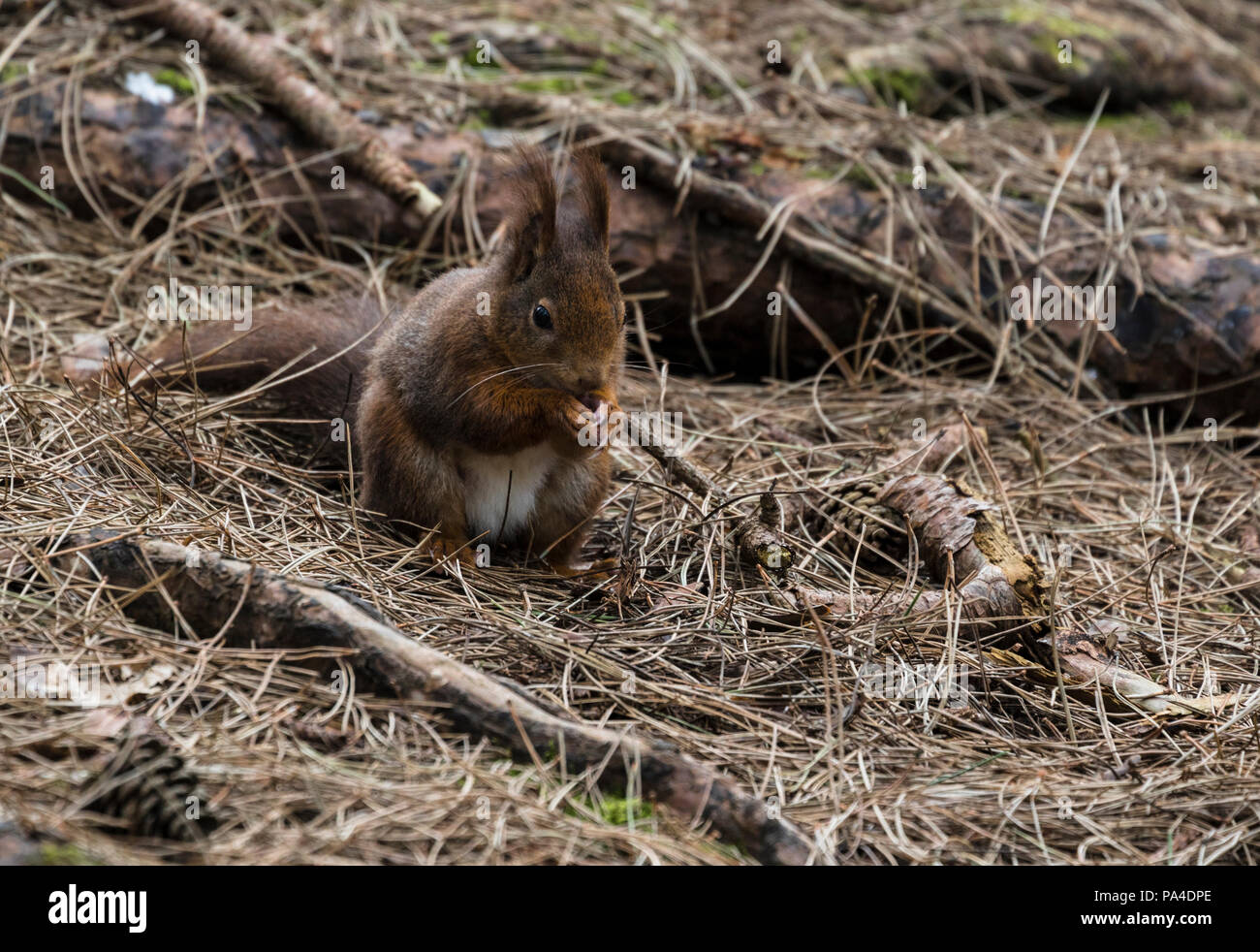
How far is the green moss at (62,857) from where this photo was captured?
1757 mm

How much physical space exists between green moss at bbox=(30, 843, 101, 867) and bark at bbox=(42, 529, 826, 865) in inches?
26.3

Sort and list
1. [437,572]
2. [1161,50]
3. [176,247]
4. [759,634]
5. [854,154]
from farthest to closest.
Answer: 1. [1161,50]
2. [854,154]
3. [176,247]
4. [437,572]
5. [759,634]

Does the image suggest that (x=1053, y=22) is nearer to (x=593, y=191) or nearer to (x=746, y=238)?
Result: (x=746, y=238)

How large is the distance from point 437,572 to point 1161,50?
546cm

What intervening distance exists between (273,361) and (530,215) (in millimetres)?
1021

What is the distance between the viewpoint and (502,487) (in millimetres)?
3396

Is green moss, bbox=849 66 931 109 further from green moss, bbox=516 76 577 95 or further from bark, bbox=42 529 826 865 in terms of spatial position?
bark, bbox=42 529 826 865

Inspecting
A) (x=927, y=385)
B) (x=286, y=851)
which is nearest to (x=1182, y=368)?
(x=927, y=385)

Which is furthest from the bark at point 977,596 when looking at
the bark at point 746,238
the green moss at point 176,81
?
the green moss at point 176,81

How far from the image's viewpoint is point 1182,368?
4520 millimetres

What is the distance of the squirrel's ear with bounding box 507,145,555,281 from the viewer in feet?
10.1

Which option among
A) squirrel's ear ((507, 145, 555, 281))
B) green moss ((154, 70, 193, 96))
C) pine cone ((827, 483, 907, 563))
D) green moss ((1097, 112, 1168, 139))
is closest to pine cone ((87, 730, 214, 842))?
squirrel's ear ((507, 145, 555, 281))

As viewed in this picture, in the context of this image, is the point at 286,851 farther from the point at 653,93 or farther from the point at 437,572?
the point at 653,93
